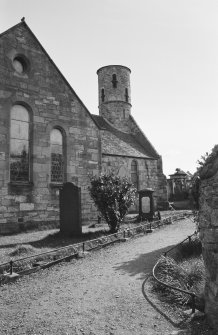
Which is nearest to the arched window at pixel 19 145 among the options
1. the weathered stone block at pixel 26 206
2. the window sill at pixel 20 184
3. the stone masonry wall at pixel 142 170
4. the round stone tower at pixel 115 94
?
the window sill at pixel 20 184

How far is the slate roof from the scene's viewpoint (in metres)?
26.0

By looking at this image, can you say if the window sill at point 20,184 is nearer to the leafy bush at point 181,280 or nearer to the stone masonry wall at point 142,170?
the leafy bush at point 181,280

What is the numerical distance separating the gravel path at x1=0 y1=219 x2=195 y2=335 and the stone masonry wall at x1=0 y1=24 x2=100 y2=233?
6.26 metres

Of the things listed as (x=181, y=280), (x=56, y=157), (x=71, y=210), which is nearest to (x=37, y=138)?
(x=56, y=157)

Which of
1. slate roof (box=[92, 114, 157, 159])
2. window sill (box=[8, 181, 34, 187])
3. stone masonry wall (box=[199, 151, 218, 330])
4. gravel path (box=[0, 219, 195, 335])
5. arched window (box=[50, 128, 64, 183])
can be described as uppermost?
slate roof (box=[92, 114, 157, 159])

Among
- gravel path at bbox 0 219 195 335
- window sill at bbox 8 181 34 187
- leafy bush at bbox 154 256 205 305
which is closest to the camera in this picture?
gravel path at bbox 0 219 195 335

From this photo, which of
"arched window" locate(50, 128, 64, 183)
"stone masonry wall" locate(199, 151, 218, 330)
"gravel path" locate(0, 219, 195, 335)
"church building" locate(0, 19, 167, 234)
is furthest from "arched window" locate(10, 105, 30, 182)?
"stone masonry wall" locate(199, 151, 218, 330)

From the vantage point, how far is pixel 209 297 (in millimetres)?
5113

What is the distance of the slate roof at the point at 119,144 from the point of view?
26.0m

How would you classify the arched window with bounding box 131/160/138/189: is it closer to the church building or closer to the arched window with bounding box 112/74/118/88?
the church building

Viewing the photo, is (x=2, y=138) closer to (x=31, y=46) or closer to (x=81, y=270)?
(x=31, y=46)

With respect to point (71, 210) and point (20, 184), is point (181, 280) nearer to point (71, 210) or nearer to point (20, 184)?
point (71, 210)

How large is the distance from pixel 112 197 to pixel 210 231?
30.6ft

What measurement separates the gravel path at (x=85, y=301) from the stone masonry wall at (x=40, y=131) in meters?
6.26
